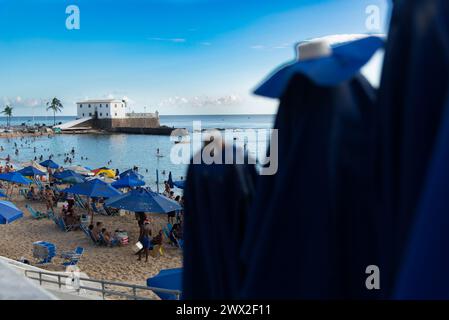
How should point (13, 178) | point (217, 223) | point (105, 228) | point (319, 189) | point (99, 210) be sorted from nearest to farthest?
1. point (319, 189)
2. point (217, 223)
3. point (105, 228)
4. point (99, 210)
5. point (13, 178)

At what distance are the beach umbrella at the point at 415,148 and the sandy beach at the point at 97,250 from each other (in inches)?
290

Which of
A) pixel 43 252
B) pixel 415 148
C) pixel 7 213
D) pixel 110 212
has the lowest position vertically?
pixel 110 212

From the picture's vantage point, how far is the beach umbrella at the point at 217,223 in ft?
4.86

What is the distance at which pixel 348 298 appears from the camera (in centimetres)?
128

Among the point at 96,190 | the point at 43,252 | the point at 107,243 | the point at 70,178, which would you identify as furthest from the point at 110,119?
the point at 43,252

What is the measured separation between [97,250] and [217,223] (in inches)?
361

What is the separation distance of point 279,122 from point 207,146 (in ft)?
1.03

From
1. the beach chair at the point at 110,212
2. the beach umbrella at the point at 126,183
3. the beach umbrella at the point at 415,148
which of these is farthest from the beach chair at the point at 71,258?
the beach umbrella at the point at 415,148

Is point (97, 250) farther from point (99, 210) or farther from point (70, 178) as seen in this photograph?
point (70, 178)

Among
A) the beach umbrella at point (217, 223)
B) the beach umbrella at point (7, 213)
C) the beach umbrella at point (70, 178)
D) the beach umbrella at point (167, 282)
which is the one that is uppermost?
the beach umbrella at point (217, 223)

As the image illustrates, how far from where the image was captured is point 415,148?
101cm

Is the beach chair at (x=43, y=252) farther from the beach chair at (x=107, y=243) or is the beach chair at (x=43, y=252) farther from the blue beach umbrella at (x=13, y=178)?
the blue beach umbrella at (x=13, y=178)

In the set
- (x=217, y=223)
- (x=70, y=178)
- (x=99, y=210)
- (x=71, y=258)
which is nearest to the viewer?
(x=217, y=223)
